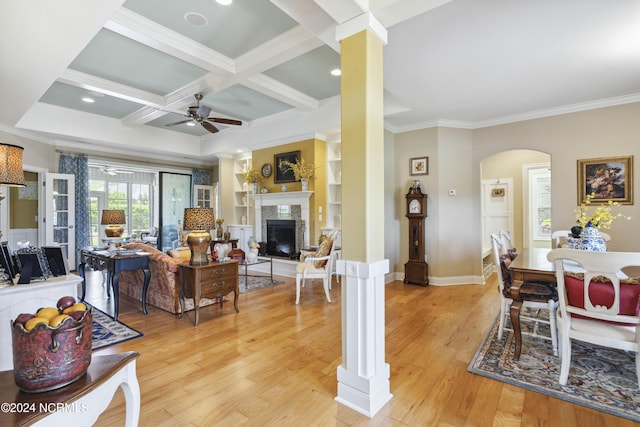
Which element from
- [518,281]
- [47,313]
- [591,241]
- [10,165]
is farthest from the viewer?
[591,241]

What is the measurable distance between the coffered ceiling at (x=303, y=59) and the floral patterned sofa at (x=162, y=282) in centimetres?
216

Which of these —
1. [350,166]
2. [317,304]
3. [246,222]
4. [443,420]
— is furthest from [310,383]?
[246,222]

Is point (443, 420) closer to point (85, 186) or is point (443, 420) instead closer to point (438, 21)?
point (438, 21)

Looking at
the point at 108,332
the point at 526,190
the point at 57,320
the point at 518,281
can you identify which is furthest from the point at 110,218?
the point at 526,190

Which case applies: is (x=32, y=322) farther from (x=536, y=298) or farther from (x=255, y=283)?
(x=255, y=283)

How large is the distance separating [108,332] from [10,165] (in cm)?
205

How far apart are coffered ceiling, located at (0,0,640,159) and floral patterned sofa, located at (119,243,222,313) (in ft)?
7.09

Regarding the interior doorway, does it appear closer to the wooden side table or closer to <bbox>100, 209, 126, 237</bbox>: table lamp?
the wooden side table

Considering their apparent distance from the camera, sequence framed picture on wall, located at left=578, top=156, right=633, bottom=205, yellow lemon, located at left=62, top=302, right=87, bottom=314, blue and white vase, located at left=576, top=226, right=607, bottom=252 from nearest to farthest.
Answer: yellow lemon, located at left=62, top=302, right=87, bottom=314 < blue and white vase, located at left=576, top=226, right=607, bottom=252 < framed picture on wall, located at left=578, top=156, right=633, bottom=205

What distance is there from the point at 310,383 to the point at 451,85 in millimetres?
3580

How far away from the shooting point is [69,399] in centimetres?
92

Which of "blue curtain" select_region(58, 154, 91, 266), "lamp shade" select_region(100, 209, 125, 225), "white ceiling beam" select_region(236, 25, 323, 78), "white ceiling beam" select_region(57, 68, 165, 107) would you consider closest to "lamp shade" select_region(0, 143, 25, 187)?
"white ceiling beam" select_region(236, 25, 323, 78)

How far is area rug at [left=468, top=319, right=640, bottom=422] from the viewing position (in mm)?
1979

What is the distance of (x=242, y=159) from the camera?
7.36m
